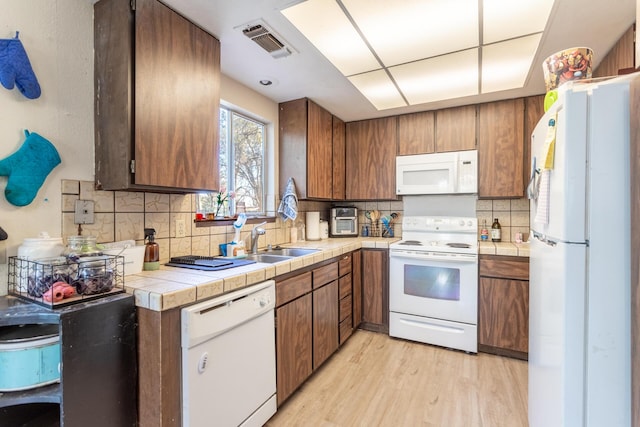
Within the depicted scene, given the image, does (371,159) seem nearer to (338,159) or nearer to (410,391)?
(338,159)

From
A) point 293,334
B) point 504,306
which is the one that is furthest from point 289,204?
point 504,306

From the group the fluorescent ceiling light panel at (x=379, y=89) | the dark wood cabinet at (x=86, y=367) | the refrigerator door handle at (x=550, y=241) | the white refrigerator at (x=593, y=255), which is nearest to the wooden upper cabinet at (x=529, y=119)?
the fluorescent ceiling light panel at (x=379, y=89)

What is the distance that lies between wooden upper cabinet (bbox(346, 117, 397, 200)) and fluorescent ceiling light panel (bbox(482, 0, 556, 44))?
1.50 metres

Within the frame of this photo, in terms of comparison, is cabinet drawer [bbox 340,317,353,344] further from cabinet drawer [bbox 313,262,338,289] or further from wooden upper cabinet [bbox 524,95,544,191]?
wooden upper cabinet [bbox 524,95,544,191]

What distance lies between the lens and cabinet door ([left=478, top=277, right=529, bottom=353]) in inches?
93.7

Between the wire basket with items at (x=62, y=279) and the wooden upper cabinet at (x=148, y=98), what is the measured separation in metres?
0.38

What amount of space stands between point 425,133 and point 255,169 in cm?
178

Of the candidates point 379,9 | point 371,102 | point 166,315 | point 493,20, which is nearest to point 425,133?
point 371,102

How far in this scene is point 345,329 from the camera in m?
2.63

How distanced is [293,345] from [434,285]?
4.73 ft

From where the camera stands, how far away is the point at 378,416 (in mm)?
1761

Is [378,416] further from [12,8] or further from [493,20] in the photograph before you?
[12,8]

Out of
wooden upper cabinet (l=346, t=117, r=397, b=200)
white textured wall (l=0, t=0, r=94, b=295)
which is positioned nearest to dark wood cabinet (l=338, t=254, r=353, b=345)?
wooden upper cabinet (l=346, t=117, r=397, b=200)

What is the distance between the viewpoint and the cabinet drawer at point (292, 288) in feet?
5.72
